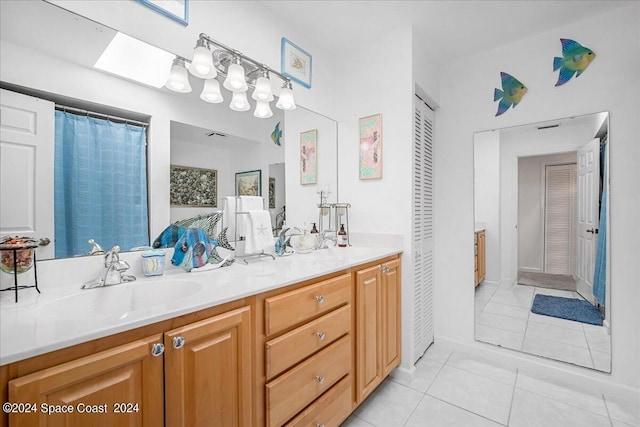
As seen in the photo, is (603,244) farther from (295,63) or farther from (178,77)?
(178,77)

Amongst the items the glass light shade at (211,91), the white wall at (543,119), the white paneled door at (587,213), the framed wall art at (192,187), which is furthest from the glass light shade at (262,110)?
the white paneled door at (587,213)

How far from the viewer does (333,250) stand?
2.06 metres

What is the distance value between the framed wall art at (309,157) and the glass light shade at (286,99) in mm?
313

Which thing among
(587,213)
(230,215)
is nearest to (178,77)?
(230,215)

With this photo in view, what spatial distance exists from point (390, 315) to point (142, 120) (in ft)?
5.80

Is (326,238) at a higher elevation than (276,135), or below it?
below

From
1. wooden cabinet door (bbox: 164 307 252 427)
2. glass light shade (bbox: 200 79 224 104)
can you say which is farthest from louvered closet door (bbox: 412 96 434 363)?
wooden cabinet door (bbox: 164 307 252 427)

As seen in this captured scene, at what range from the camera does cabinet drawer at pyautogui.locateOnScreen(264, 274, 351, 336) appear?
109 cm

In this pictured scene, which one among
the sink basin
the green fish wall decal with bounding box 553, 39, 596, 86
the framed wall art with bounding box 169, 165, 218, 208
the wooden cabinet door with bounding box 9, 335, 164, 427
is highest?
the green fish wall decal with bounding box 553, 39, 596, 86

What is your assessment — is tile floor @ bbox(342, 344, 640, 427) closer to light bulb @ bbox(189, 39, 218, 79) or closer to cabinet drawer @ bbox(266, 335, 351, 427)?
cabinet drawer @ bbox(266, 335, 351, 427)

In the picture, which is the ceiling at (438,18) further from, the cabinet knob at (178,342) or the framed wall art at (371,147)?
Answer: the cabinet knob at (178,342)

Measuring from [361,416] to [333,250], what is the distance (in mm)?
1001

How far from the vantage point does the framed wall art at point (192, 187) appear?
1450mm

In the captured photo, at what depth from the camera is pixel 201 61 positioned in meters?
1.39
